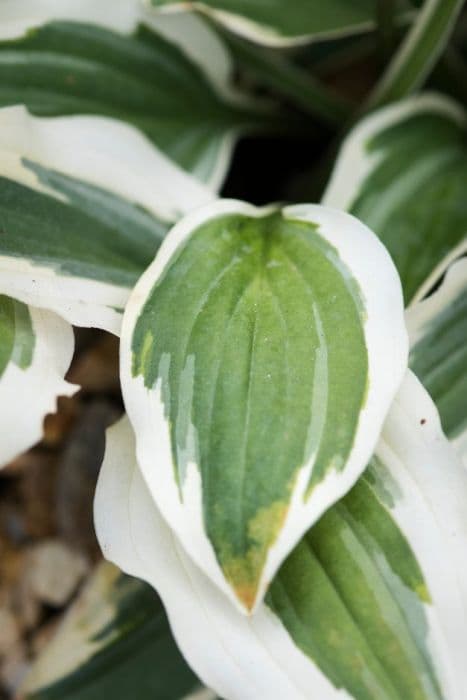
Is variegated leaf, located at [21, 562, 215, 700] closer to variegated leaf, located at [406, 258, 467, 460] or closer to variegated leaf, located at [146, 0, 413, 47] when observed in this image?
variegated leaf, located at [406, 258, 467, 460]

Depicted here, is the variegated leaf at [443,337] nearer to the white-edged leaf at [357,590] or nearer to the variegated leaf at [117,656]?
the white-edged leaf at [357,590]

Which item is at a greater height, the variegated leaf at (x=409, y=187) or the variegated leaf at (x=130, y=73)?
the variegated leaf at (x=409, y=187)

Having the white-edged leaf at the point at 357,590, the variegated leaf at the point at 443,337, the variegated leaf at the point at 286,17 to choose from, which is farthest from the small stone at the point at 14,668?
the variegated leaf at the point at 286,17

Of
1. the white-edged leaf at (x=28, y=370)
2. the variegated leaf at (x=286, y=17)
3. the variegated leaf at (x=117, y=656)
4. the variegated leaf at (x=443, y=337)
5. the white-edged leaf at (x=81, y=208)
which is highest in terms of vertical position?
the variegated leaf at (x=286, y=17)

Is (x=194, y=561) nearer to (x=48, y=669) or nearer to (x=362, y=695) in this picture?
(x=362, y=695)

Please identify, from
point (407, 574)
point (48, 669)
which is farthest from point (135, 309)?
point (48, 669)

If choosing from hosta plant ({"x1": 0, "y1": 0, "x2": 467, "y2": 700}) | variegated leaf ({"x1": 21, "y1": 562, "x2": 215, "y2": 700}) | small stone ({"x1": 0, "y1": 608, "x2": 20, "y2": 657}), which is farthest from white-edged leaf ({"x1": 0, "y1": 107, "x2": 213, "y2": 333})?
small stone ({"x1": 0, "y1": 608, "x2": 20, "y2": 657})

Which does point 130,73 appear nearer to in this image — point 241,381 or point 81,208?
point 81,208
